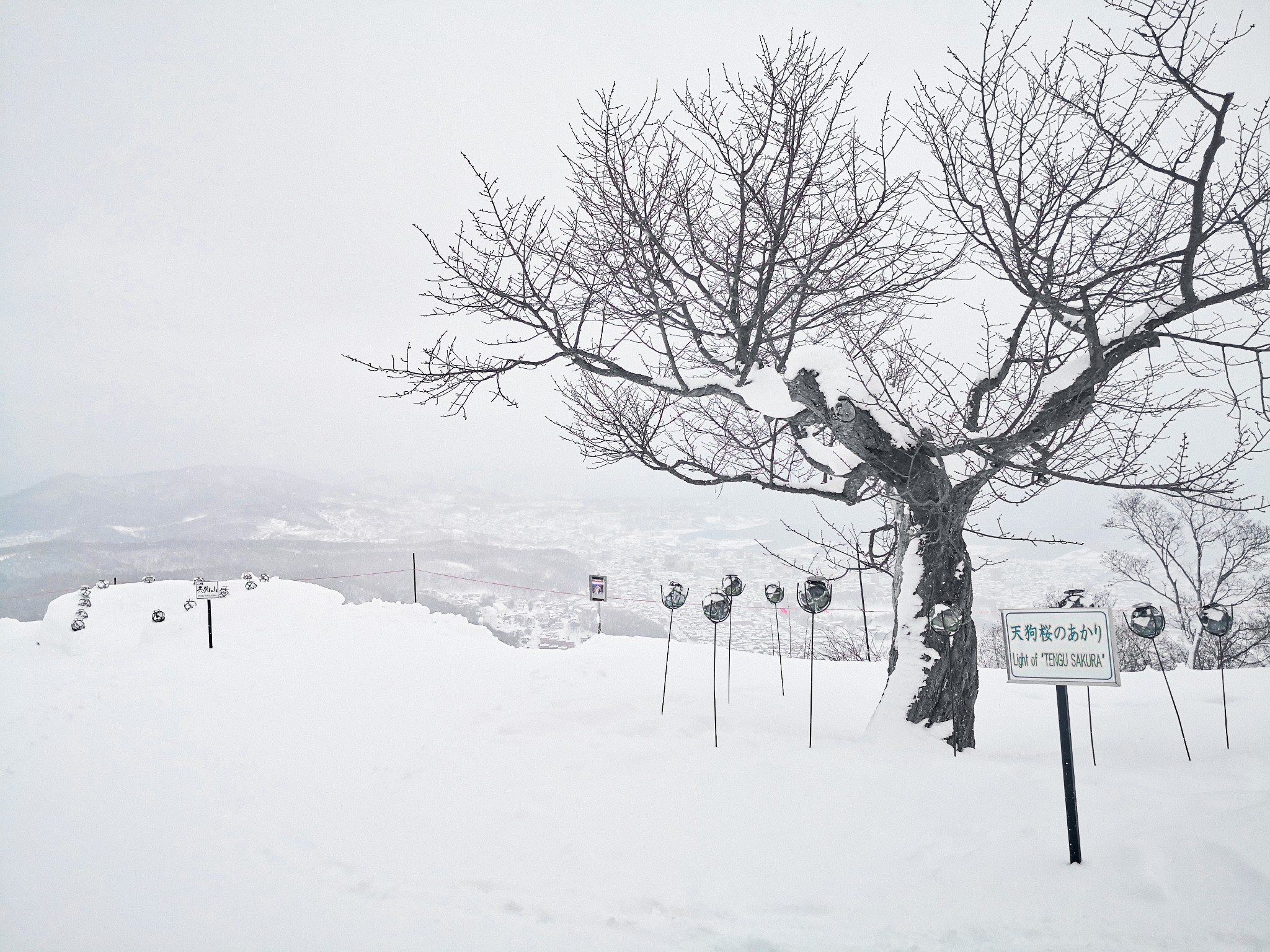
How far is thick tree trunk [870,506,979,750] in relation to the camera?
4.96m

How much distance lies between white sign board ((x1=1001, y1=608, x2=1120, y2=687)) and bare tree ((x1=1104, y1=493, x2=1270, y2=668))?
1630 centimetres

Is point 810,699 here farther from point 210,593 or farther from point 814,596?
point 210,593

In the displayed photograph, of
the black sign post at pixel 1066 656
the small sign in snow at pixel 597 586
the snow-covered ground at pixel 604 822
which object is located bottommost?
the snow-covered ground at pixel 604 822

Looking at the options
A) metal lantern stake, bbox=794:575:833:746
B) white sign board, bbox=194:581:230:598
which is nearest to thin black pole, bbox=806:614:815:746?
metal lantern stake, bbox=794:575:833:746

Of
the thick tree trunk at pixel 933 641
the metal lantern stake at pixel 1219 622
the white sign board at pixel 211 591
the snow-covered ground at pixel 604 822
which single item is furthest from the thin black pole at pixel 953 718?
the white sign board at pixel 211 591

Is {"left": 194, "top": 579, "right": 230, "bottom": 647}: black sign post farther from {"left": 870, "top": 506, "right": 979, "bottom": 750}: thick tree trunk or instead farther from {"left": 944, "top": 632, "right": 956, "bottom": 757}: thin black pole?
{"left": 944, "top": 632, "right": 956, "bottom": 757}: thin black pole

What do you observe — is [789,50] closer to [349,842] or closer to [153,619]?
[349,842]

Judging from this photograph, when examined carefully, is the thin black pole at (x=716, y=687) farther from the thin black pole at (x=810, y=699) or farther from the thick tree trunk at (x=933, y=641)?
the thick tree trunk at (x=933, y=641)

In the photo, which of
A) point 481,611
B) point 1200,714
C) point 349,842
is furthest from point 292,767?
point 481,611

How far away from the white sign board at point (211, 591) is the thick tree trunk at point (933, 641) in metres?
8.46

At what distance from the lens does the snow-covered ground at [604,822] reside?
2641mm

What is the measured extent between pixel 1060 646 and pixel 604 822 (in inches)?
99.8

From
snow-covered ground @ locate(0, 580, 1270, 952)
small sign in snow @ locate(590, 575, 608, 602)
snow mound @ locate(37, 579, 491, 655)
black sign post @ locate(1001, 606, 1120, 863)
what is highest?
black sign post @ locate(1001, 606, 1120, 863)

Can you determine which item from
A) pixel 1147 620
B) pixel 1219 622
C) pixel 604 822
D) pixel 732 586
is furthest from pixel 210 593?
pixel 1219 622
